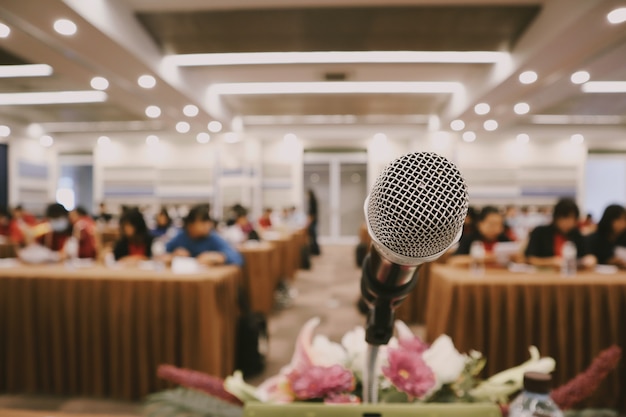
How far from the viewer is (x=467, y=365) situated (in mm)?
706

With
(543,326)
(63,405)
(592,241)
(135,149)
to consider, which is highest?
(135,149)

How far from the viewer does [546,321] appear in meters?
2.65

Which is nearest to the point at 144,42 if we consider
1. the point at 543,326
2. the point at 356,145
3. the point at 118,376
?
the point at 118,376

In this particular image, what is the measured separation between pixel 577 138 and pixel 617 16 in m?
9.01

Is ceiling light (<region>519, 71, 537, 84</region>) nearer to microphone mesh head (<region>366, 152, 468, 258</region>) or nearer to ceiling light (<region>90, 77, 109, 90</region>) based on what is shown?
ceiling light (<region>90, 77, 109, 90</region>)

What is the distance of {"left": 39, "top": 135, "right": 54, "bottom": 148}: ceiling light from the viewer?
11797 mm

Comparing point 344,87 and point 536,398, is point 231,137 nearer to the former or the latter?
point 344,87

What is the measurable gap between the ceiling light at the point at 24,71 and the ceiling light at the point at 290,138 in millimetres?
5921

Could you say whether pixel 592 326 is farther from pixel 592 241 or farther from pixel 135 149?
pixel 135 149

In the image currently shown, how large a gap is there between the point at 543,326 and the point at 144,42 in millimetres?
4772

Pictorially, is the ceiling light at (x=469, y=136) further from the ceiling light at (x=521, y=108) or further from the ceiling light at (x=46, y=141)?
the ceiling light at (x=46, y=141)

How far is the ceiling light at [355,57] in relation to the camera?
5.52 m

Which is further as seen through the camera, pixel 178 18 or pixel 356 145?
pixel 356 145

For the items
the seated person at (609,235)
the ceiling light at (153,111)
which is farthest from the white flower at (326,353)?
the ceiling light at (153,111)
